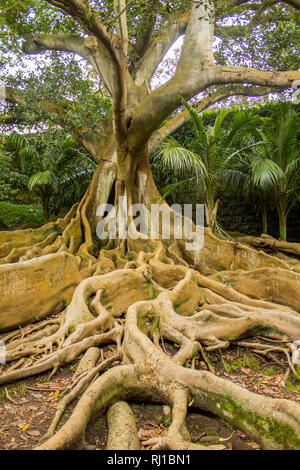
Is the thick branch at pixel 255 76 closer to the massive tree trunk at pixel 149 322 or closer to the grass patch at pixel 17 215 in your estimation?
the massive tree trunk at pixel 149 322

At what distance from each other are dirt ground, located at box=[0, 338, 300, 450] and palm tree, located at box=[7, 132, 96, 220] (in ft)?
15.7

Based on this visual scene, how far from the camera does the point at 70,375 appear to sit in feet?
8.78

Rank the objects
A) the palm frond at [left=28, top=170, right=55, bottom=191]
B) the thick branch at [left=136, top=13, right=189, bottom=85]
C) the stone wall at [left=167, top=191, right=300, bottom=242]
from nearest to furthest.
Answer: the palm frond at [left=28, top=170, right=55, bottom=191] → the thick branch at [left=136, top=13, right=189, bottom=85] → the stone wall at [left=167, top=191, right=300, bottom=242]

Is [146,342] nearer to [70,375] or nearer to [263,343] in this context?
[70,375]

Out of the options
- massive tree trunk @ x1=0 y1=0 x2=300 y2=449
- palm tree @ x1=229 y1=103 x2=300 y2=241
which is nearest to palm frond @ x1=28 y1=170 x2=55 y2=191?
massive tree trunk @ x1=0 y1=0 x2=300 y2=449

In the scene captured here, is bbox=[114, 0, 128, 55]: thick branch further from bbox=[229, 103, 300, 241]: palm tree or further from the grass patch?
the grass patch

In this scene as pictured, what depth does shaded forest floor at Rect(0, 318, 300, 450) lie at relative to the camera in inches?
76.2

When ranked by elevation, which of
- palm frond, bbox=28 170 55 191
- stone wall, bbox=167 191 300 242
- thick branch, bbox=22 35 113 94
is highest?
thick branch, bbox=22 35 113 94

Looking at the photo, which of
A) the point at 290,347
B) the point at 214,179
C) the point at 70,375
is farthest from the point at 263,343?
the point at 214,179

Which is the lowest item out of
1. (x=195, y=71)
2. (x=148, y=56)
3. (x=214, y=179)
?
(x=214, y=179)

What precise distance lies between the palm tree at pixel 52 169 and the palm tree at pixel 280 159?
11.7 ft

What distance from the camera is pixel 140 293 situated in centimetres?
412

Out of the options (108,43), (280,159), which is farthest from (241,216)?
(108,43)
